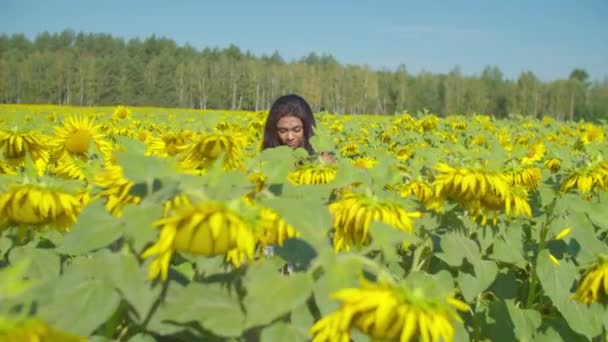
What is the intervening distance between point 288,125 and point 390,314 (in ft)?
12.3

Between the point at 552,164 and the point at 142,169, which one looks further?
the point at 552,164

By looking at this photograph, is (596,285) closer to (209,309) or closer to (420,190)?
(420,190)

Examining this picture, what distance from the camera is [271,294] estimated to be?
111 centimetres

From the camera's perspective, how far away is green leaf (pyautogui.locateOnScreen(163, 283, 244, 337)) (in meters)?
1.13

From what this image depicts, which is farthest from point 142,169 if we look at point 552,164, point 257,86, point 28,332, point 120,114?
point 257,86

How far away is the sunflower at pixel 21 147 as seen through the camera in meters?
2.72

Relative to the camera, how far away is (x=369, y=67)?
2813 inches

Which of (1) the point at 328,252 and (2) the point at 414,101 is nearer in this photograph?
(1) the point at 328,252

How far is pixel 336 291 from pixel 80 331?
488 millimetres

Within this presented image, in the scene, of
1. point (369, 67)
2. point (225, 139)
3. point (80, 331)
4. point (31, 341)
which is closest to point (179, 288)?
point (80, 331)

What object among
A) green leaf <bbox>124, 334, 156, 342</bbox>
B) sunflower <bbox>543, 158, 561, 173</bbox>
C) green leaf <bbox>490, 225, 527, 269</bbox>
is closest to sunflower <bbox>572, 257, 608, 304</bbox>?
green leaf <bbox>490, 225, 527, 269</bbox>

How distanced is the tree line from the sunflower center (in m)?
57.2

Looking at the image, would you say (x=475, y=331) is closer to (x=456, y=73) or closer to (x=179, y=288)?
(x=179, y=288)

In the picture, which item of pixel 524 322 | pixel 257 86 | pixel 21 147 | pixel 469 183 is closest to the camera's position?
pixel 469 183
